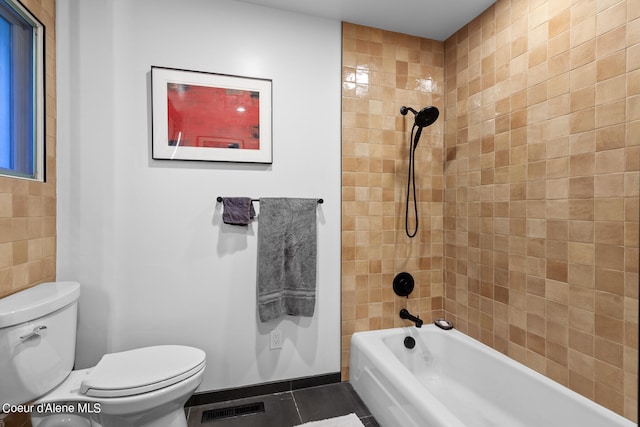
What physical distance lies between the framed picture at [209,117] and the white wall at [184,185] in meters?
0.06

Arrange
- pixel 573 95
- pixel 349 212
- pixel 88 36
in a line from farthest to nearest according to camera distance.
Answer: pixel 349 212, pixel 88 36, pixel 573 95

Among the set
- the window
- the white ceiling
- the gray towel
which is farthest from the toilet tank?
the white ceiling

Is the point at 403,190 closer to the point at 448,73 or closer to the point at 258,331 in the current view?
the point at 448,73

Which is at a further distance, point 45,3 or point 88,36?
point 88,36

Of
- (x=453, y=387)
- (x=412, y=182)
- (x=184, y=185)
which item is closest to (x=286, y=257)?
(x=184, y=185)

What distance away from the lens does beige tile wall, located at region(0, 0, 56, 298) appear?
1.24 m

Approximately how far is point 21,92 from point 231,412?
1.93 m

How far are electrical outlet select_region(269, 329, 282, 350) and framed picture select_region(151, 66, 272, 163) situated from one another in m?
1.07

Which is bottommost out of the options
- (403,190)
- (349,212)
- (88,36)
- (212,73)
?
(349,212)

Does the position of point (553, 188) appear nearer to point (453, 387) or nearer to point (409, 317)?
point (409, 317)

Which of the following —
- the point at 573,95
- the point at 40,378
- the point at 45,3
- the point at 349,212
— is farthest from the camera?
the point at 349,212

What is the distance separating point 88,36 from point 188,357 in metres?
1.73

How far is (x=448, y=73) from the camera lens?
2154 millimetres

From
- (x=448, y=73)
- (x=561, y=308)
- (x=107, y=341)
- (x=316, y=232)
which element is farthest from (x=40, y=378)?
(x=448, y=73)
